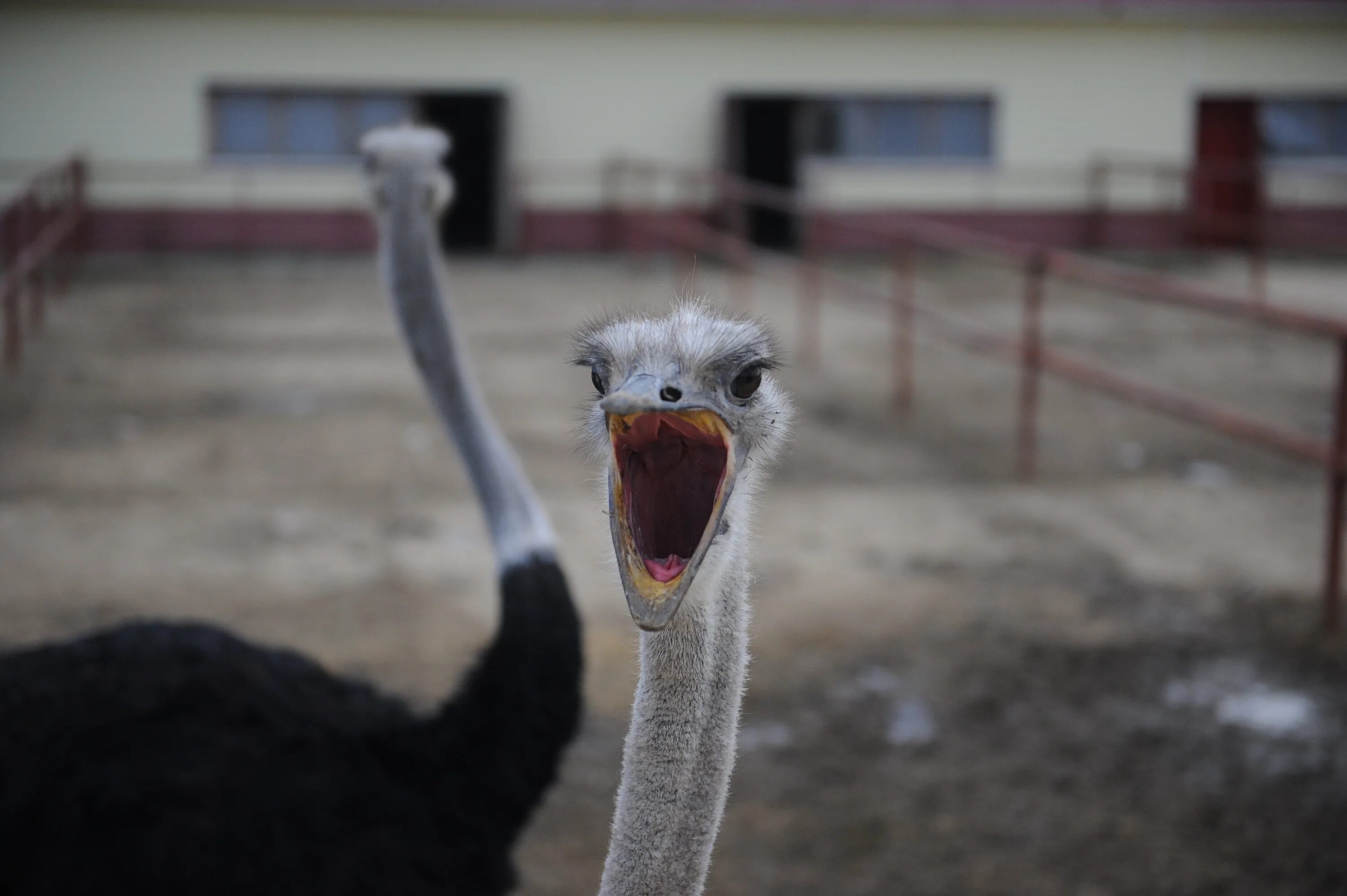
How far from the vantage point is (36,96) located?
46.3 feet

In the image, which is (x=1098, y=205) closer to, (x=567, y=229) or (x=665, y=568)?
(x=567, y=229)

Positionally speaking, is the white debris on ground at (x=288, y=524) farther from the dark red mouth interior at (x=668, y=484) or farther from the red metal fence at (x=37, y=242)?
the dark red mouth interior at (x=668, y=484)

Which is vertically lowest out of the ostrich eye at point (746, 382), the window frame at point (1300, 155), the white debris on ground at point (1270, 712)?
the white debris on ground at point (1270, 712)

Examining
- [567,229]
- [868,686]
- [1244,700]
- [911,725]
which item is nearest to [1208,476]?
[1244,700]

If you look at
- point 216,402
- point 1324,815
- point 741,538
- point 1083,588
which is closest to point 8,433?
point 216,402

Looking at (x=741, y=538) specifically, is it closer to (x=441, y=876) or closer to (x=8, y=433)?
(x=441, y=876)

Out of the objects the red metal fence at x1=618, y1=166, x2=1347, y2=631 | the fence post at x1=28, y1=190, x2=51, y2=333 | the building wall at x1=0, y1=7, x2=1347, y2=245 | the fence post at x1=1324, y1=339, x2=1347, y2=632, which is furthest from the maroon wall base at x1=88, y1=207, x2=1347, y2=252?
the fence post at x1=1324, y1=339, x2=1347, y2=632

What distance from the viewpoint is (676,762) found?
4.49ft

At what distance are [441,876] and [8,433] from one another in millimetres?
5315

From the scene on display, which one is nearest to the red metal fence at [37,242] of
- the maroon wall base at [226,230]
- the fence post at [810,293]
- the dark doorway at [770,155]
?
the maroon wall base at [226,230]

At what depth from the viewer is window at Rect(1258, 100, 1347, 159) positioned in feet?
53.0

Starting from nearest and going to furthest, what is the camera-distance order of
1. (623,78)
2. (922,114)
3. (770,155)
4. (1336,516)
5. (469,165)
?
(1336,516) < (623,78) < (922,114) < (469,165) < (770,155)

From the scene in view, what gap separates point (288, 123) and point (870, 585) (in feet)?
38.3

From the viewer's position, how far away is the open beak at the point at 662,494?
1.15 meters
